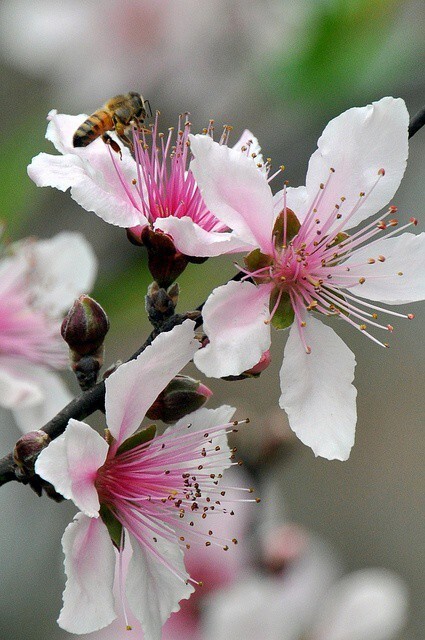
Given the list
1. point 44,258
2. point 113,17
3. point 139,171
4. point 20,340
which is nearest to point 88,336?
point 139,171

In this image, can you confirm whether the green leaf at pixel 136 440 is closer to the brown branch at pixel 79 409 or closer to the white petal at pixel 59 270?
the brown branch at pixel 79 409

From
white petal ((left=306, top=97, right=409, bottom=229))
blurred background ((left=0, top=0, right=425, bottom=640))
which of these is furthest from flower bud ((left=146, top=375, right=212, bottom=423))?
blurred background ((left=0, top=0, right=425, bottom=640))

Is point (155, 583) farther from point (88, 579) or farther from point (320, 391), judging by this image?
point (320, 391)

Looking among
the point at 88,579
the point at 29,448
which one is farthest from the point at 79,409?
the point at 88,579

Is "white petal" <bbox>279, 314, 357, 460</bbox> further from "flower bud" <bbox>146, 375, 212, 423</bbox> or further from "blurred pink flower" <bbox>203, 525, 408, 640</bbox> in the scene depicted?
"blurred pink flower" <bbox>203, 525, 408, 640</bbox>

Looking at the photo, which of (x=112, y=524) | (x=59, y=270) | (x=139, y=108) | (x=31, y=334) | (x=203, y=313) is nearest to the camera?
(x=203, y=313)

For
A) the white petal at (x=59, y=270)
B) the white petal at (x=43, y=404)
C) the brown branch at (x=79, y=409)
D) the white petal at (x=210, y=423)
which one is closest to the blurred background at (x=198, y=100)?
the white petal at (x=59, y=270)
